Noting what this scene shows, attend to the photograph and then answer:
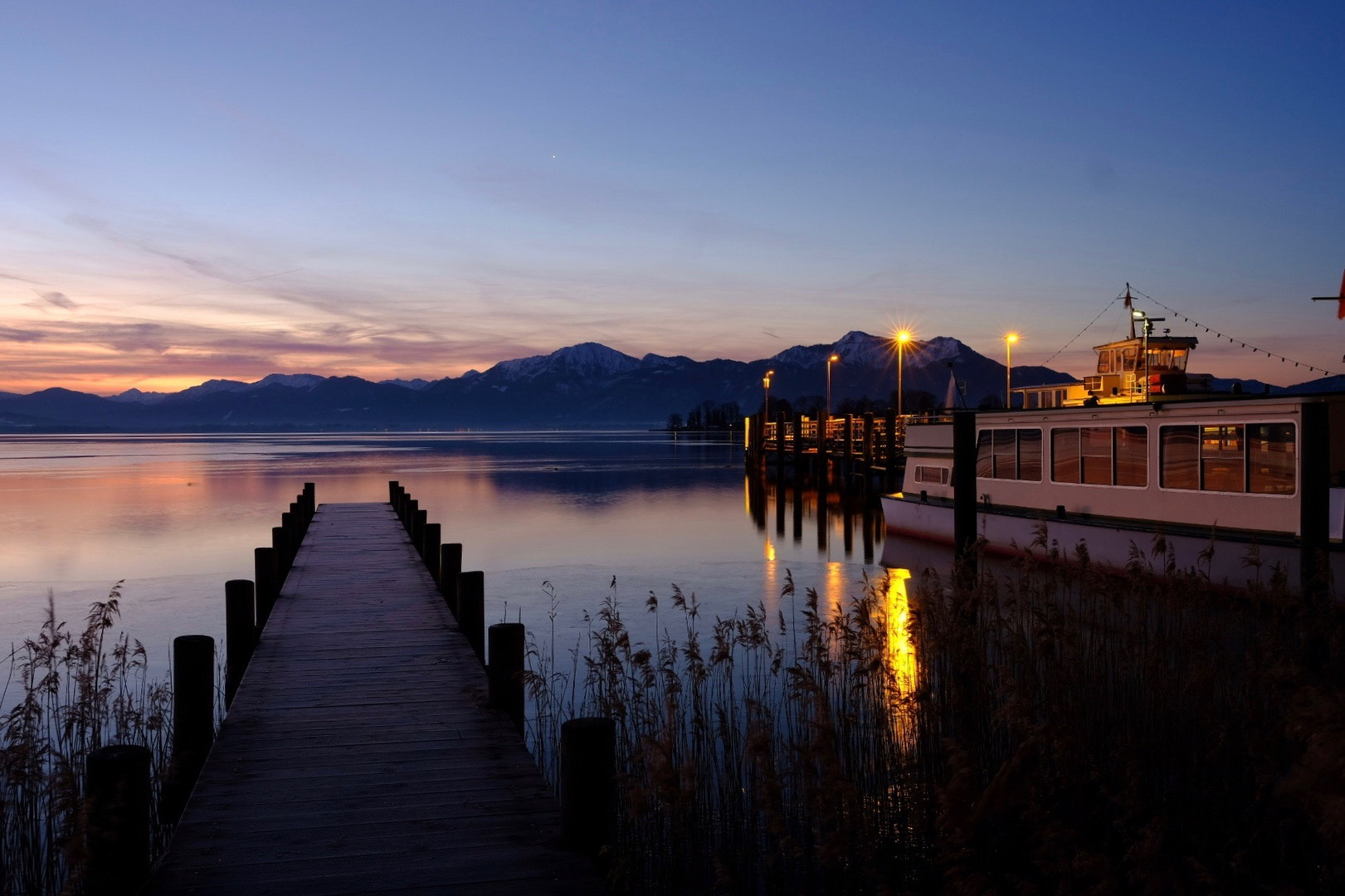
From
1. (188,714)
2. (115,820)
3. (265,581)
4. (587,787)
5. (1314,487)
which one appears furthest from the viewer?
(265,581)

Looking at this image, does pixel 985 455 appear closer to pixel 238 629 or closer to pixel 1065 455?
pixel 1065 455

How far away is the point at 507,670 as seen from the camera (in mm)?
8312

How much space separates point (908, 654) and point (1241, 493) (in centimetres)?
781

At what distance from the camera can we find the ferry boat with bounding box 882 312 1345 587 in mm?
15266

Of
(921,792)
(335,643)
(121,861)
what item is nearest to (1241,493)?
(921,792)

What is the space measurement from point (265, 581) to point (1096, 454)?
54.5 feet

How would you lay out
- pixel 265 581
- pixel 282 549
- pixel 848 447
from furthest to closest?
pixel 848 447, pixel 282 549, pixel 265 581

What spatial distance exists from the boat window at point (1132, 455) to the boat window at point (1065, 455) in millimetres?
1317

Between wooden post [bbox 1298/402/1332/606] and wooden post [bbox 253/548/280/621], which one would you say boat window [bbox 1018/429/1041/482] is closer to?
wooden post [bbox 1298/402/1332/606]

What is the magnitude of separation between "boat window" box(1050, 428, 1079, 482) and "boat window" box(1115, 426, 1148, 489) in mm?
1317

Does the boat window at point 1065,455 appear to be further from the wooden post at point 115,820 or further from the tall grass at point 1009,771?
the wooden post at point 115,820

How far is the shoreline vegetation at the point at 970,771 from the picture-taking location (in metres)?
4.83

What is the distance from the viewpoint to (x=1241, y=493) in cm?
1705

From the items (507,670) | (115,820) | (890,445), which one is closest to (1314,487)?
(507,670)
